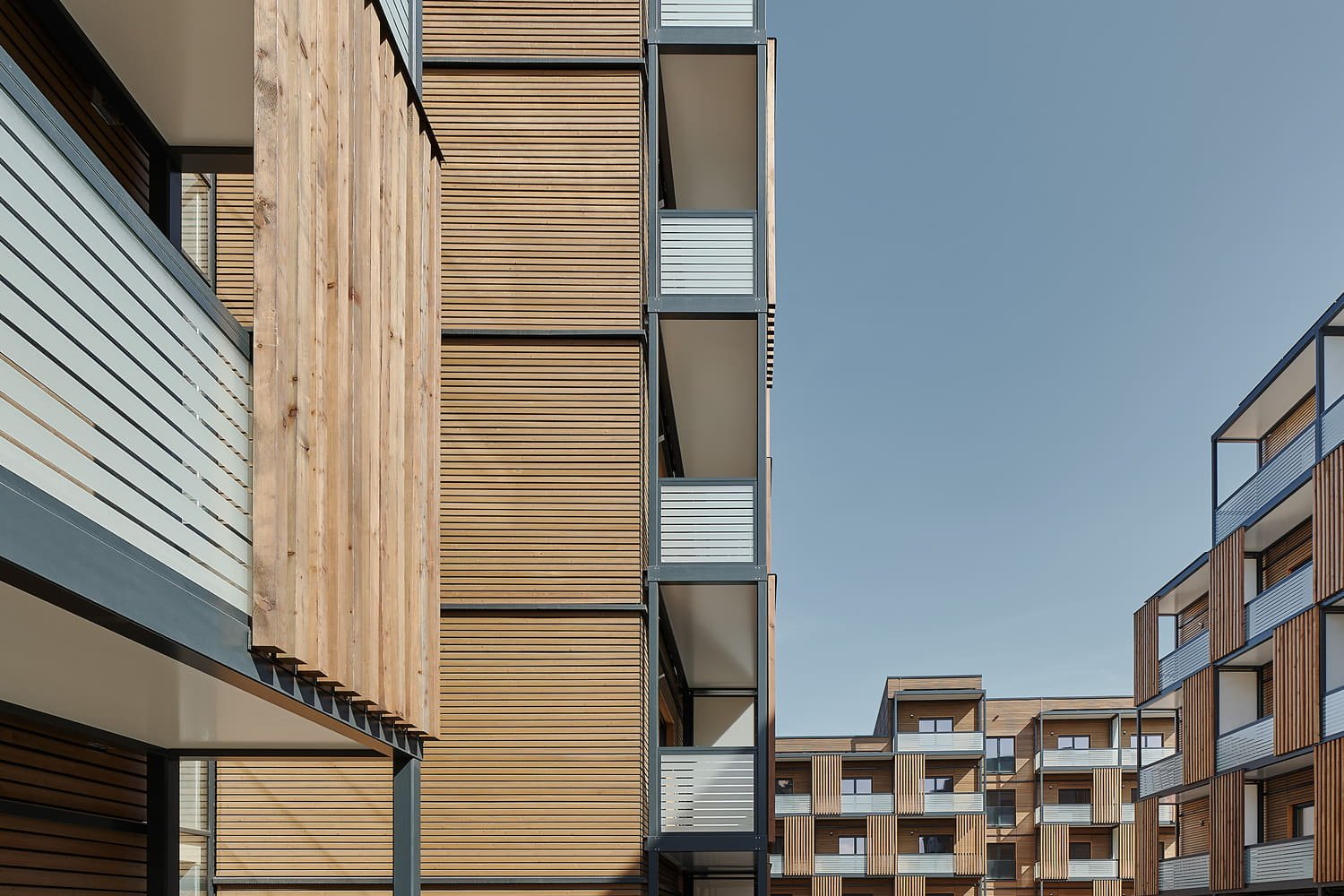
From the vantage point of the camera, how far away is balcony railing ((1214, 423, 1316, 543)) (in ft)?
81.5

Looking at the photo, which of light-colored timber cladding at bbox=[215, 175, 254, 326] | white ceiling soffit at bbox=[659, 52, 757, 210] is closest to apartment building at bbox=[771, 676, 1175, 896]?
white ceiling soffit at bbox=[659, 52, 757, 210]

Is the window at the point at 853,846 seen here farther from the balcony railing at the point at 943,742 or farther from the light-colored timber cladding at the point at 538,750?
the light-colored timber cladding at the point at 538,750

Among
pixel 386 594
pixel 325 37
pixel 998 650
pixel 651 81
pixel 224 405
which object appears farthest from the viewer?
pixel 998 650

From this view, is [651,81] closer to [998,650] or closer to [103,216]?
[103,216]

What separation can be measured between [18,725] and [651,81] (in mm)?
8456

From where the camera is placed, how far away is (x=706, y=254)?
13031 mm

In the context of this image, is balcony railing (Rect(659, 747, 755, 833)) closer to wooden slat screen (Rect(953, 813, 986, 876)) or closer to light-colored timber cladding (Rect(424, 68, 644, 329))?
light-colored timber cladding (Rect(424, 68, 644, 329))

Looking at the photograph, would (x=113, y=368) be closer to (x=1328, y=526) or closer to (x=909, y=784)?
(x=1328, y=526)

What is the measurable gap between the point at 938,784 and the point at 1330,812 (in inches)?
1171

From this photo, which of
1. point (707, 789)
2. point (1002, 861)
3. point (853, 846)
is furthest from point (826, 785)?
point (707, 789)

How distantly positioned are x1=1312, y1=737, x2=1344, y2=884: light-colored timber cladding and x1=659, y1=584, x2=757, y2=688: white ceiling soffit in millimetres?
10155

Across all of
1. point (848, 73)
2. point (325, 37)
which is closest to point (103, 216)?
point (325, 37)

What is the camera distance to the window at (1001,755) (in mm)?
55438

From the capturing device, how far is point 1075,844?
53031mm
